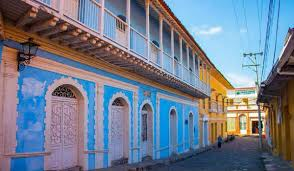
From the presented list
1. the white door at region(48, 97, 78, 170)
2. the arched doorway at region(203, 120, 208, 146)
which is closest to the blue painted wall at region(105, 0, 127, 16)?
the white door at region(48, 97, 78, 170)

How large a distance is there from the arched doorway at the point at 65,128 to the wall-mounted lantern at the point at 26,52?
153cm

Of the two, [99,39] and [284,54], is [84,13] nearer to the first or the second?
[99,39]

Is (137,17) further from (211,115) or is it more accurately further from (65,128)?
(211,115)

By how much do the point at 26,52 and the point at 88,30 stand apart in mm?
1606

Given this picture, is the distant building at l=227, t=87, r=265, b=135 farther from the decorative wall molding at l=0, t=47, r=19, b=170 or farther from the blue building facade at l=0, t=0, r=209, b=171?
the decorative wall molding at l=0, t=47, r=19, b=170

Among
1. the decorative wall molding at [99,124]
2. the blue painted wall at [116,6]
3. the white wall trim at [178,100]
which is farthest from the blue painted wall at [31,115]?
the white wall trim at [178,100]

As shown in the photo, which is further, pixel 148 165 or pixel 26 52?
pixel 148 165

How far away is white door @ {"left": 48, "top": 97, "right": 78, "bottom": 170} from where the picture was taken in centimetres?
823

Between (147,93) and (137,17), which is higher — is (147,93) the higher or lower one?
the lower one

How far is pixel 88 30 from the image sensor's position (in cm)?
779

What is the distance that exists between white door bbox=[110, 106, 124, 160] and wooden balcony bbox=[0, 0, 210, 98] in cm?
163

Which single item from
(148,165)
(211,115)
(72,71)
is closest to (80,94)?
(72,71)

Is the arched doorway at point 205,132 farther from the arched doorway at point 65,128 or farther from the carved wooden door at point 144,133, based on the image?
the arched doorway at point 65,128

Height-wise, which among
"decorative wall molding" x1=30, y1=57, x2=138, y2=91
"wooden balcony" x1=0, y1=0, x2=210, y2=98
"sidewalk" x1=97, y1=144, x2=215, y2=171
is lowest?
"sidewalk" x1=97, y1=144, x2=215, y2=171
